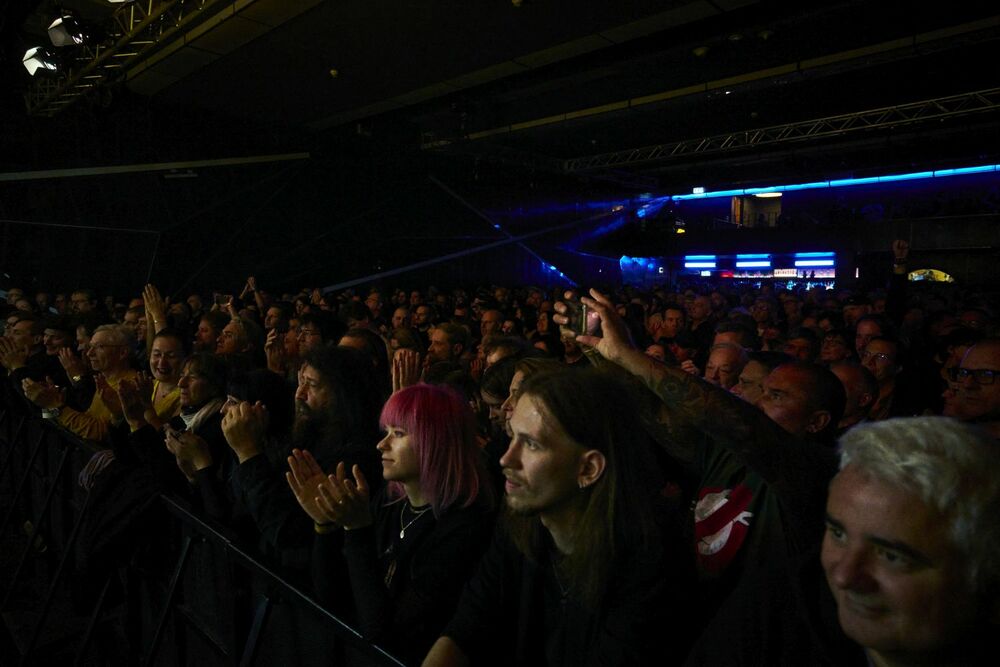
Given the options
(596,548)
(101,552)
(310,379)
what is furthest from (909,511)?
(101,552)

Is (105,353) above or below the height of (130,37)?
below

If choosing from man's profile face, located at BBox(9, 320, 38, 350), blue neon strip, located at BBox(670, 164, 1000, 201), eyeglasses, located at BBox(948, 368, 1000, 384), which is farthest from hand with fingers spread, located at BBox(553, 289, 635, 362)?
blue neon strip, located at BBox(670, 164, 1000, 201)

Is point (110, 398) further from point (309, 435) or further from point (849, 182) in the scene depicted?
point (849, 182)

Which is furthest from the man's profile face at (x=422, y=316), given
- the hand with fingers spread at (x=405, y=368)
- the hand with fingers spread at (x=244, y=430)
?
the hand with fingers spread at (x=244, y=430)

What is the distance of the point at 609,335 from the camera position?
1.74 m

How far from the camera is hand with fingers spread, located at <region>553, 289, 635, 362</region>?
5.66 ft

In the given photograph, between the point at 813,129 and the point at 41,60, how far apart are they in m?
11.7

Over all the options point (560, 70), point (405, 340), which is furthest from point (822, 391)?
point (560, 70)

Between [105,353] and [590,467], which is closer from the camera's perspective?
[590,467]

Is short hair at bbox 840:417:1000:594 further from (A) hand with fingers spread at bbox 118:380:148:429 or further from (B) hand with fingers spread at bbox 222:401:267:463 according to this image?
(A) hand with fingers spread at bbox 118:380:148:429

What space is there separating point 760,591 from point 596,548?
35cm

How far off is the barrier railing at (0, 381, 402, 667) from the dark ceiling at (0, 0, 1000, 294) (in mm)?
4019

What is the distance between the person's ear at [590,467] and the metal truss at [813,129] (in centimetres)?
1073

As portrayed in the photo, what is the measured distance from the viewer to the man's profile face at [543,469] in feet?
4.63
